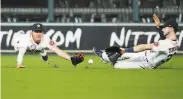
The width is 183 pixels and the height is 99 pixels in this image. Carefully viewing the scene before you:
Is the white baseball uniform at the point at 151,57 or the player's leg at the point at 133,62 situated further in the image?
the player's leg at the point at 133,62

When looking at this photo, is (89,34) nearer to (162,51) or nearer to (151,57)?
(151,57)

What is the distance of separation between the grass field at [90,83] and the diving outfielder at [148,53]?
0.26 meters

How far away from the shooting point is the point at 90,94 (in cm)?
1020

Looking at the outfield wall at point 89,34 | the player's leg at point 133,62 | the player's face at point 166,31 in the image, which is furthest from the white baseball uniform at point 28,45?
the outfield wall at point 89,34

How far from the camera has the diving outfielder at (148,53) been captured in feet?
46.4

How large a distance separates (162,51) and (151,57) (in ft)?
1.22

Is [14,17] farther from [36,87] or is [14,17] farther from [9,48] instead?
[36,87]

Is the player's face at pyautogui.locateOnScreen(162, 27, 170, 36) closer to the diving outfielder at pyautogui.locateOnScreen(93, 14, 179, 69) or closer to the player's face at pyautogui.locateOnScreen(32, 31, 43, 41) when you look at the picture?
the diving outfielder at pyautogui.locateOnScreen(93, 14, 179, 69)

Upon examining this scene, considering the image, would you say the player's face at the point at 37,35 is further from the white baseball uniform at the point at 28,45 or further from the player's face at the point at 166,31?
the player's face at the point at 166,31

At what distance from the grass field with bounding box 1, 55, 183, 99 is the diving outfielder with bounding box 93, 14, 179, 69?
0.86 feet

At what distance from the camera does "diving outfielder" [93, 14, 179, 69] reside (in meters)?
14.1

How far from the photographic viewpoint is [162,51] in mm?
14086

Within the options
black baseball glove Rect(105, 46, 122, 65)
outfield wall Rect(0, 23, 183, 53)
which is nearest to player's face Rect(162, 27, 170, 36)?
black baseball glove Rect(105, 46, 122, 65)

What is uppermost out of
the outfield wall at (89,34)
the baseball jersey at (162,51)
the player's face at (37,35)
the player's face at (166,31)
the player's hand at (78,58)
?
the player's face at (166,31)
